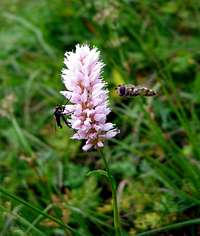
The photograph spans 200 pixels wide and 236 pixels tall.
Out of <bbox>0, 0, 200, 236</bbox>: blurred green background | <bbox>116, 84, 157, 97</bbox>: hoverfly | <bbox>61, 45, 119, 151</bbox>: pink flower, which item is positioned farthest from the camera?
<bbox>0, 0, 200, 236</bbox>: blurred green background

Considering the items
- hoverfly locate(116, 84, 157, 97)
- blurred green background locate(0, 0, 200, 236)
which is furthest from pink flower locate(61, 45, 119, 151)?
blurred green background locate(0, 0, 200, 236)

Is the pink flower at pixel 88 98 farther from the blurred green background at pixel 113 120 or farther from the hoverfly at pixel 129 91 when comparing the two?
the blurred green background at pixel 113 120

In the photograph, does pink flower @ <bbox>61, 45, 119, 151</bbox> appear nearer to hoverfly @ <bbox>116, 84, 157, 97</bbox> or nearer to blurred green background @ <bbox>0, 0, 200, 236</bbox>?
hoverfly @ <bbox>116, 84, 157, 97</bbox>

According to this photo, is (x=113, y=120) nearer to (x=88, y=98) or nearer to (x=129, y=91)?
(x=129, y=91)

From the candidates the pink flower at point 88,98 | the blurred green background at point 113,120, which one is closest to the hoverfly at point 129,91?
the pink flower at point 88,98

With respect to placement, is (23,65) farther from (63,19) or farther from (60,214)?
(60,214)

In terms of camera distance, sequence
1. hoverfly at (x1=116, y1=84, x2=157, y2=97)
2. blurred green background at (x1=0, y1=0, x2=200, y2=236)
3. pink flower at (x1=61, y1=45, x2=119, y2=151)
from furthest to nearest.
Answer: blurred green background at (x1=0, y1=0, x2=200, y2=236)
hoverfly at (x1=116, y1=84, x2=157, y2=97)
pink flower at (x1=61, y1=45, x2=119, y2=151)
